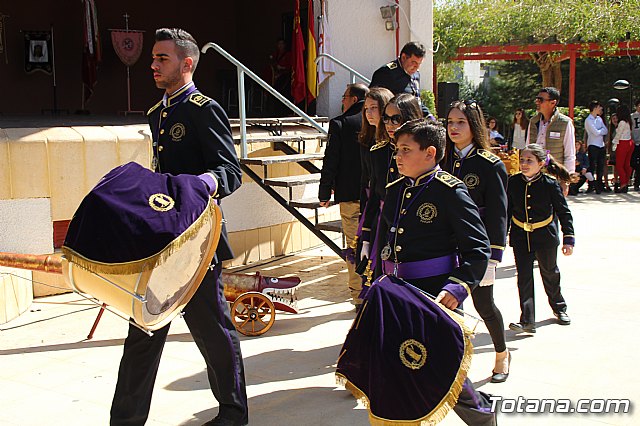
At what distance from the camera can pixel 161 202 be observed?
10.9 ft

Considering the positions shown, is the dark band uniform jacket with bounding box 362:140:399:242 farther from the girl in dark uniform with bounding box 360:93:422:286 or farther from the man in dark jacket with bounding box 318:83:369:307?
the man in dark jacket with bounding box 318:83:369:307

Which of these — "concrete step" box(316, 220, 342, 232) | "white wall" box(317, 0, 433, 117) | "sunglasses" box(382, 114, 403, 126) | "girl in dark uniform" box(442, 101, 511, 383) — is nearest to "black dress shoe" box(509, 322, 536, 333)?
"girl in dark uniform" box(442, 101, 511, 383)

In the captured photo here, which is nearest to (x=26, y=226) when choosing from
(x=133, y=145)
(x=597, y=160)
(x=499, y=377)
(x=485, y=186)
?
(x=133, y=145)

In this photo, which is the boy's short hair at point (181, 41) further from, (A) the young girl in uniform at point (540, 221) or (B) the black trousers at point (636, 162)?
(B) the black trousers at point (636, 162)

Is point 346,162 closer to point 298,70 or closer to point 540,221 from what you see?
point 540,221

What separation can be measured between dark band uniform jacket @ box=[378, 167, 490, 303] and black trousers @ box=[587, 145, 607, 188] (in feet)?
42.7

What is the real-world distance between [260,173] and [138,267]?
5230 millimetres

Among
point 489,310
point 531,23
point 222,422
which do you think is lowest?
point 222,422

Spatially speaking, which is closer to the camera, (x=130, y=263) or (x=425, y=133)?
(x=130, y=263)

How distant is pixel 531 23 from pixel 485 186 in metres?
14.4

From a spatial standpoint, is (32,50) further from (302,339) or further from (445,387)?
(445,387)

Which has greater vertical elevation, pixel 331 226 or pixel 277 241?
pixel 331 226

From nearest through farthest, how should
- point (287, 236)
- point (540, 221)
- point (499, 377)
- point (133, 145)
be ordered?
1. point (499, 377)
2. point (540, 221)
3. point (133, 145)
4. point (287, 236)

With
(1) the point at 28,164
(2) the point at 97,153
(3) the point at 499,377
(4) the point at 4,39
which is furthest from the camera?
(4) the point at 4,39
